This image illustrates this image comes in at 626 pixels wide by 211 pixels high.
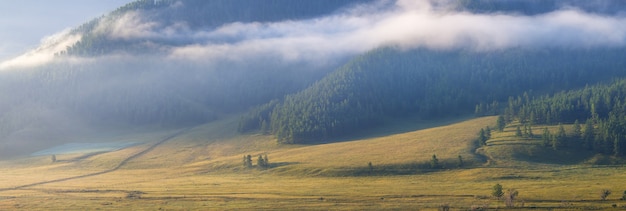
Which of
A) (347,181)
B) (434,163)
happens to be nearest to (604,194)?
(434,163)

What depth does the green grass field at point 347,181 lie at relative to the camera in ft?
318

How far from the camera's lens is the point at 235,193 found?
116m

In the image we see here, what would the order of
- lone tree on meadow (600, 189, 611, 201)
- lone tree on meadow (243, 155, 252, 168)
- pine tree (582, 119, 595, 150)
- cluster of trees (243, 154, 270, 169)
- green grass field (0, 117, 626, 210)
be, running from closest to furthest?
lone tree on meadow (600, 189, 611, 201), green grass field (0, 117, 626, 210), pine tree (582, 119, 595, 150), cluster of trees (243, 154, 270, 169), lone tree on meadow (243, 155, 252, 168)

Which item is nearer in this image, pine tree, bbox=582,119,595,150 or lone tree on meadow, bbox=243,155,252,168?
pine tree, bbox=582,119,595,150

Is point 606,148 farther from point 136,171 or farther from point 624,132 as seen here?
point 136,171

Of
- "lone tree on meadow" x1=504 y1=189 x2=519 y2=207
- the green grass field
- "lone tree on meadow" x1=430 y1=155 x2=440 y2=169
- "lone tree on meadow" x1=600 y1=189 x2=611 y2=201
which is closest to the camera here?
"lone tree on meadow" x1=504 y1=189 x2=519 y2=207

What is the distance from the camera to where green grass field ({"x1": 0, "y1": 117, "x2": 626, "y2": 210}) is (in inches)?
3816

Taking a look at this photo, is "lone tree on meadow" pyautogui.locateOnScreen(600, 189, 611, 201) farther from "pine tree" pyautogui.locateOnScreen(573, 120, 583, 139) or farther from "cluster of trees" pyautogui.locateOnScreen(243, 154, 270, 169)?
"cluster of trees" pyautogui.locateOnScreen(243, 154, 270, 169)

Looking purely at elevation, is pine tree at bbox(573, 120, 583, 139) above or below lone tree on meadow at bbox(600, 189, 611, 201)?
above

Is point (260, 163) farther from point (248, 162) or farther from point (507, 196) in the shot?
→ point (507, 196)

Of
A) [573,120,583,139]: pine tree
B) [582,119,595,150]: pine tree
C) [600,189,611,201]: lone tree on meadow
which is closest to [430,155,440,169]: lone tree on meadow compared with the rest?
[582,119,595,150]: pine tree

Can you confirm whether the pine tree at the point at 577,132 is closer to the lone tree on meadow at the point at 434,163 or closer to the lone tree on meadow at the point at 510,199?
the lone tree on meadow at the point at 434,163

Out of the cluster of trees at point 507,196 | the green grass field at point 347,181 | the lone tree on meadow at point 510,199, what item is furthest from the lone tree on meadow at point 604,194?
the lone tree on meadow at point 510,199

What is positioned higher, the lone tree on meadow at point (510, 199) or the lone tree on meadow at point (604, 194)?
the lone tree on meadow at point (510, 199)
